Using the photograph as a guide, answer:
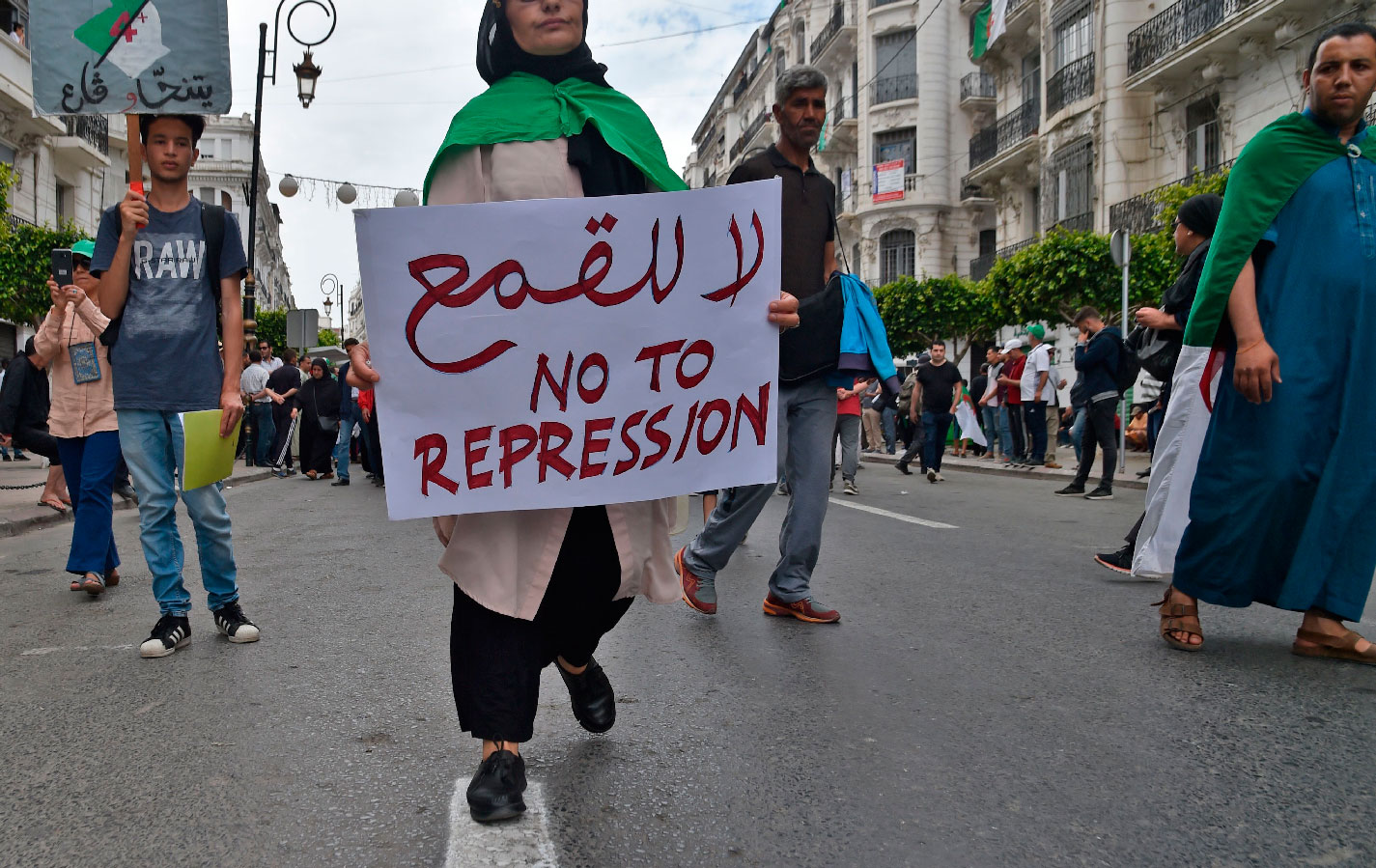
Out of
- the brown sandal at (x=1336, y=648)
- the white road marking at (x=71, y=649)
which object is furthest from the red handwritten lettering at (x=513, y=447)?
the brown sandal at (x=1336, y=648)

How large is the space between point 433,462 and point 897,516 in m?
6.72

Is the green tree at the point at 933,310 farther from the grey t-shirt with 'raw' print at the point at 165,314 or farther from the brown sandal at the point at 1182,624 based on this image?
the grey t-shirt with 'raw' print at the point at 165,314

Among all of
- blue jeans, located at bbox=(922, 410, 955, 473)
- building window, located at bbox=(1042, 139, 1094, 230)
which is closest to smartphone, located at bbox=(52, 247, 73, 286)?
blue jeans, located at bbox=(922, 410, 955, 473)

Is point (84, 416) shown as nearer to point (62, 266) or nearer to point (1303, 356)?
point (62, 266)

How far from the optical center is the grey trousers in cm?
438

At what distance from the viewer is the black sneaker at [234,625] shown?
425 centimetres

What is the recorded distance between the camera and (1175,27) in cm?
2336

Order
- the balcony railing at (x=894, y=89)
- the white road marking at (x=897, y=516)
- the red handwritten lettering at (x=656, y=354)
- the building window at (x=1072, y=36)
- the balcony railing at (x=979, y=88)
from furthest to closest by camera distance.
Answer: the balcony railing at (x=894, y=89)
the balcony railing at (x=979, y=88)
the building window at (x=1072, y=36)
the white road marking at (x=897, y=516)
the red handwritten lettering at (x=656, y=354)

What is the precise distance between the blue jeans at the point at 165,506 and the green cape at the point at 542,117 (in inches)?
81.4

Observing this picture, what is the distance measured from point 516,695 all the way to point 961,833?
0.98m

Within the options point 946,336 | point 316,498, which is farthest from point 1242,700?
point 946,336

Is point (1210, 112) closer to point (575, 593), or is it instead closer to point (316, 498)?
point (316, 498)

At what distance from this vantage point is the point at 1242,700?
3252mm

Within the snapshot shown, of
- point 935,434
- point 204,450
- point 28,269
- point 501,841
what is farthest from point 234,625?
point 28,269
